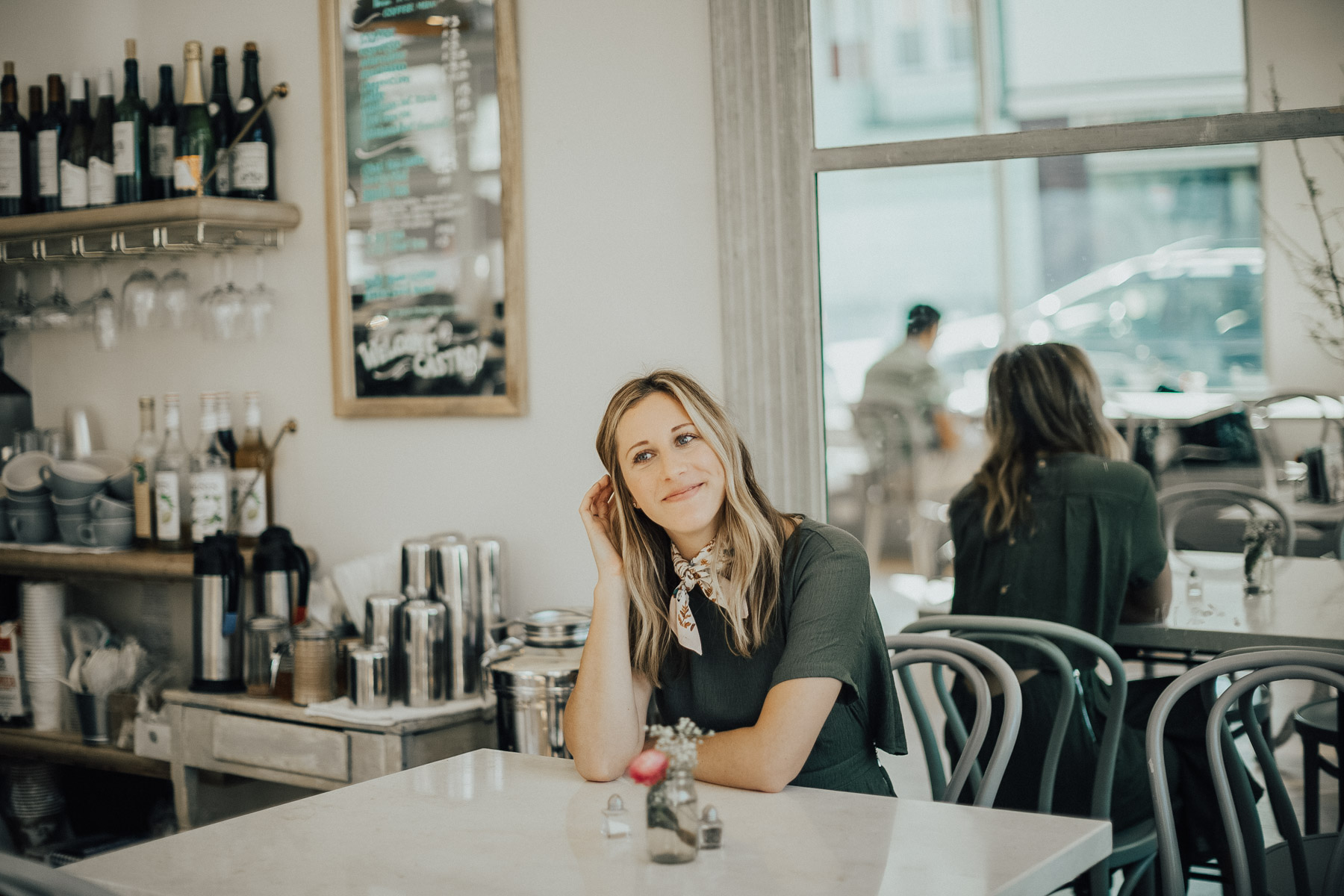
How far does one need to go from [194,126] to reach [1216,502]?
257cm

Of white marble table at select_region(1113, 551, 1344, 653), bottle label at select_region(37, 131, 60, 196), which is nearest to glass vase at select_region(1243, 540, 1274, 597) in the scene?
white marble table at select_region(1113, 551, 1344, 653)

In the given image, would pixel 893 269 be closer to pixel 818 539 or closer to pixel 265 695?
pixel 818 539

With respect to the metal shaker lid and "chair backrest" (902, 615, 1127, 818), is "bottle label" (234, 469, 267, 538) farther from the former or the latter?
"chair backrest" (902, 615, 1127, 818)

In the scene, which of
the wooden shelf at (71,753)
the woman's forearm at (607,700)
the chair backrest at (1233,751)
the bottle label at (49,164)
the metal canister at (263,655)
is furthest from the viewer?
the bottle label at (49,164)

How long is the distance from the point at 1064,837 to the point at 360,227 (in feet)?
7.43

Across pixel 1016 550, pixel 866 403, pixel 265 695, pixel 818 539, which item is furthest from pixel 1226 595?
pixel 265 695

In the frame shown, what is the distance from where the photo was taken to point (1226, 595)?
2434mm

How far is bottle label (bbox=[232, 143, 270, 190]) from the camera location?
118 inches

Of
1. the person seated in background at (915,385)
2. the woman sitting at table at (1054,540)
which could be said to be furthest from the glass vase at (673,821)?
the person seated in background at (915,385)

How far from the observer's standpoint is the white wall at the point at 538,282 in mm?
2602

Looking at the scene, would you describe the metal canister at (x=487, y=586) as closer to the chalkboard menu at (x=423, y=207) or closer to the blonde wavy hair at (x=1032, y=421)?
the chalkboard menu at (x=423, y=207)

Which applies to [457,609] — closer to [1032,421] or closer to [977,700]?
[977,700]

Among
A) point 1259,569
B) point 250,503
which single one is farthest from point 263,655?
point 1259,569

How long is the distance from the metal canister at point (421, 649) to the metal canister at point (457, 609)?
40 millimetres
